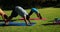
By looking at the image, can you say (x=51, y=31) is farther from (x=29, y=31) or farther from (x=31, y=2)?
(x=31, y=2)

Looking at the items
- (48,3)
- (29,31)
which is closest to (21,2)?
(48,3)

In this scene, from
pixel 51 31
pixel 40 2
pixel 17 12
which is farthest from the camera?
pixel 40 2

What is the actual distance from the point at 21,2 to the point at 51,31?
22696 millimetres

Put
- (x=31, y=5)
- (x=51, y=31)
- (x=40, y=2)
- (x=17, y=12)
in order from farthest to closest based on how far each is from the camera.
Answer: (x=40, y=2) < (x=31, y=5) < (x=17, y=12) < (x=51, y=31)

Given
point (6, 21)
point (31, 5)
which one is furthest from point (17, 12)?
point (31, 5)

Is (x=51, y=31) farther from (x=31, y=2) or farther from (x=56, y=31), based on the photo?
(x=31, y=2)

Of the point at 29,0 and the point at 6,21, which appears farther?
the point at 29,0

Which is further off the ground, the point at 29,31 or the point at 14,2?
the point at 29,31

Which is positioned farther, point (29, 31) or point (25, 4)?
point (25, 4)

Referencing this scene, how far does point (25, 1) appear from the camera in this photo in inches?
1316

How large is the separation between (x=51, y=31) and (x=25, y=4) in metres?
22.6

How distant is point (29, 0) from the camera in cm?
3328

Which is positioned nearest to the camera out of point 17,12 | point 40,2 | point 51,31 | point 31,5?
point 51,31

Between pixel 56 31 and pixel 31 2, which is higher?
pixel 56 31
